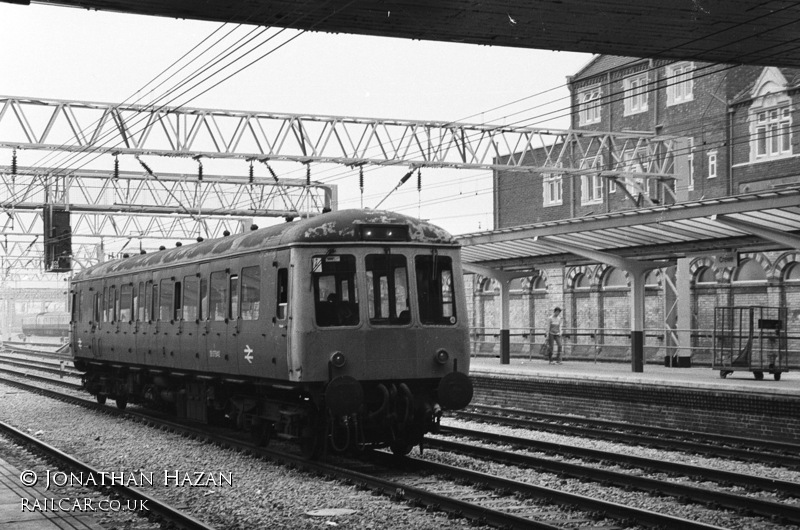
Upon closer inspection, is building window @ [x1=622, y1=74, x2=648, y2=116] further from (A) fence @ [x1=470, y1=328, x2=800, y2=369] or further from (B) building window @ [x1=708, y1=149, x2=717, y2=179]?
(A) fence @ [x1=470, y1=328, x2=800, y2=369]

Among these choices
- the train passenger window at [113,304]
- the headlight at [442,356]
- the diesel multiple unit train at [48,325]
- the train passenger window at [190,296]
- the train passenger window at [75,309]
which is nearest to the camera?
the headlight at [442,356]

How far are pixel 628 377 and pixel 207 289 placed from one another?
9.22 m

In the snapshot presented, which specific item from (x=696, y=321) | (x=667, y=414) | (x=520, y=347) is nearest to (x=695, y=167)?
(x=696, y=321)

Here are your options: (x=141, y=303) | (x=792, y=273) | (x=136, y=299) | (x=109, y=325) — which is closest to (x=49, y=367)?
(x=109, y=325)

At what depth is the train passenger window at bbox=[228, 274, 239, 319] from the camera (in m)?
14.4

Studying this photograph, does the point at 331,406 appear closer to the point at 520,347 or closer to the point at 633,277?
the point at 633,277

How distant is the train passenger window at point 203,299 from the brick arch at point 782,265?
1873 cm

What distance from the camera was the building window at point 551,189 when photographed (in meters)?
43.5

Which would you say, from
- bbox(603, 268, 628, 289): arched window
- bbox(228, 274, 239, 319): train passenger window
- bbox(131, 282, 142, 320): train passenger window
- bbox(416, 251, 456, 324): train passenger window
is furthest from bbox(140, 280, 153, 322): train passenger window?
bbox(603, 268, 628, 289): arched window

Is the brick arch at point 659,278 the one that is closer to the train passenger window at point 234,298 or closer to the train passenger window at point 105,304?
the train passenger window at point 105,304

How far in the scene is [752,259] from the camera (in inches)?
1182

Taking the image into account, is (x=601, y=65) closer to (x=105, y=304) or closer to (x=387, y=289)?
(x=105, y=304)

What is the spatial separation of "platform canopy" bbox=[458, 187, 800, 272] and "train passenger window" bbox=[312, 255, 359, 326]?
7635 mm

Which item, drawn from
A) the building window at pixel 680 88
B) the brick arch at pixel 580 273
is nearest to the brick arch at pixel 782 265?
the brick arch at pixel 580 273
